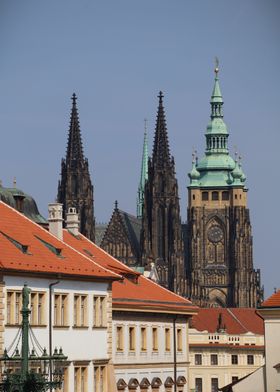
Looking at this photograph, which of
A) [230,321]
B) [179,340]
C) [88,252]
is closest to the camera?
[88,252]

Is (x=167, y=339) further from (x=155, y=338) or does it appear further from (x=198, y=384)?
(x=198, y=384)

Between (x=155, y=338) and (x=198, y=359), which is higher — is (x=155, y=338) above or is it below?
below

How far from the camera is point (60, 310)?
6988cm

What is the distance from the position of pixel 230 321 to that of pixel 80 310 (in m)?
100

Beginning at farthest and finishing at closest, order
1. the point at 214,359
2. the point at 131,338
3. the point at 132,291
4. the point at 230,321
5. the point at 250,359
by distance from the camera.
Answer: the point at 230,321
the point at 250,359
the point at 214,359
the point at 132,291
the point at 131,338

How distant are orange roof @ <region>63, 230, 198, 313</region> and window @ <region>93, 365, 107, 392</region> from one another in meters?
3.79

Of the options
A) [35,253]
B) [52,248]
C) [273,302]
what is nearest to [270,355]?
[273,302]

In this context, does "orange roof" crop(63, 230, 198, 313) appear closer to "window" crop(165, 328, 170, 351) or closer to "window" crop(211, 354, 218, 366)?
"window" crop(165, 328, 170, 351)

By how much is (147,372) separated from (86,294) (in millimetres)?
10770

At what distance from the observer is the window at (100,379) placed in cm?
7275

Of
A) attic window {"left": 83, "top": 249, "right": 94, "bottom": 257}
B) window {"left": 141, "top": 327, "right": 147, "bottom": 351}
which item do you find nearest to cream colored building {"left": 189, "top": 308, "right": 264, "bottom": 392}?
window {"left": 141, "top": 327, "right": 147, "bottom": 351}

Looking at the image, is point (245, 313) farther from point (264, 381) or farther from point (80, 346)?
Answer: point (80, 346)

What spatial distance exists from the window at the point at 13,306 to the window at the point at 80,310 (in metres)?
5.27

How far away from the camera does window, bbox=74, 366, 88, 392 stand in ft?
232
